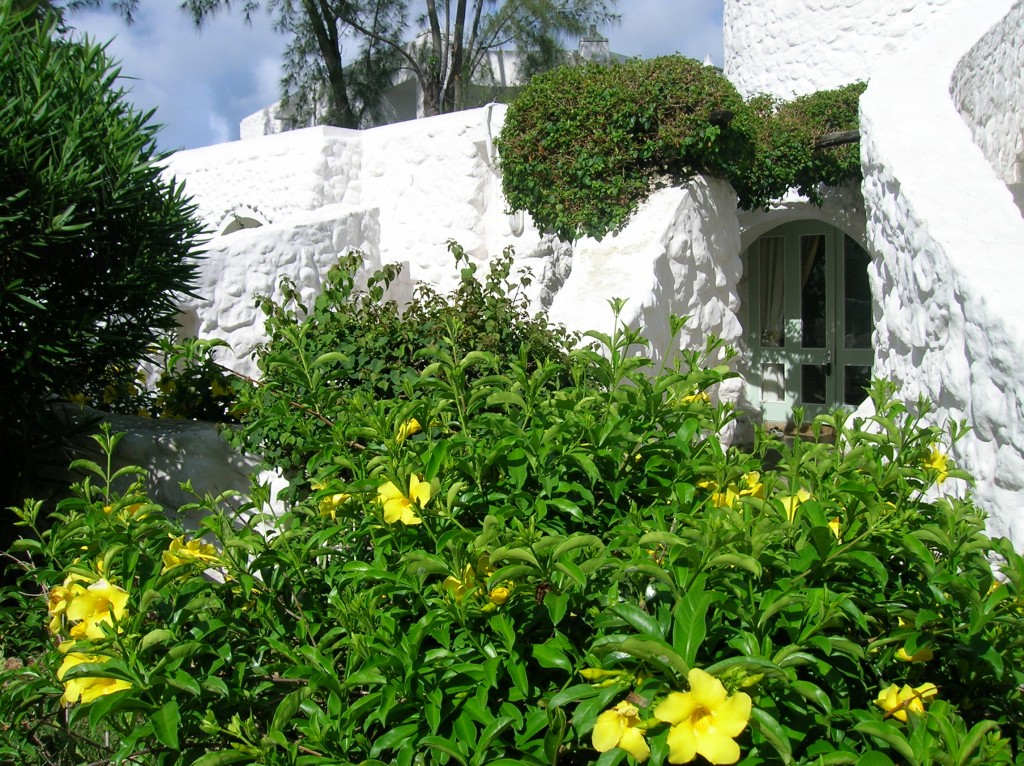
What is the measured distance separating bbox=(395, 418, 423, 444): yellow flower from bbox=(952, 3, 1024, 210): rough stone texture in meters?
3.80

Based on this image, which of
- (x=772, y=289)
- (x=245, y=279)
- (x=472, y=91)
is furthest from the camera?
(x=472, y=91)

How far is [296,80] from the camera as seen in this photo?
17.0 meters

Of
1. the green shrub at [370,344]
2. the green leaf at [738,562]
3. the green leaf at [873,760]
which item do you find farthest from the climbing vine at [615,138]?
the green leaf at [873,760]

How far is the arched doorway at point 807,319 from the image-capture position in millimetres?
8141

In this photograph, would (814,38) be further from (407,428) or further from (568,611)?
(568,611)

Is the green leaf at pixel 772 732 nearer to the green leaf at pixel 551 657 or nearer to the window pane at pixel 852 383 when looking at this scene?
the green leaf at pixel 551 657

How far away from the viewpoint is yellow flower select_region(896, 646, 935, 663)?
1.44 metres

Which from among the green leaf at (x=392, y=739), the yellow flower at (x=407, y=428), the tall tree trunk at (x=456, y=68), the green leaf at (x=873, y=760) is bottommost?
the green leaf at (x=392, y=739)

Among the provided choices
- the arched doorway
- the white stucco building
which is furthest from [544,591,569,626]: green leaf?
the arched doorway

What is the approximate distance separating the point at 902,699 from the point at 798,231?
7.74 meters

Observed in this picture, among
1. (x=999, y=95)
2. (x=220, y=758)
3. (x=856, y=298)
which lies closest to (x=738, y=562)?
(x=220, y=758)

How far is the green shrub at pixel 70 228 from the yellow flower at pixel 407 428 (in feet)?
7.78

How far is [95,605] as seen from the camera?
1.63 meters

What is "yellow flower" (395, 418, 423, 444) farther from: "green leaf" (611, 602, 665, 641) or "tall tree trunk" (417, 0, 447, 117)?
"tall tree trunk" (417, 0, 447, 117)
